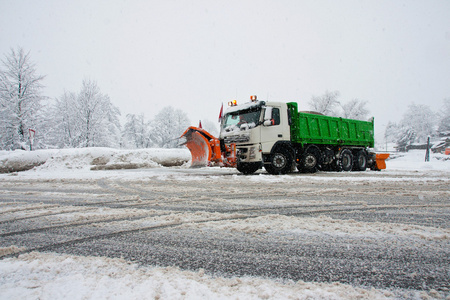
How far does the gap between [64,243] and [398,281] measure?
231 centimetres

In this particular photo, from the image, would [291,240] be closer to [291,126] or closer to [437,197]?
[437,197]

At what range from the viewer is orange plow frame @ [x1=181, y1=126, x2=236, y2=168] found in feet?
31.4

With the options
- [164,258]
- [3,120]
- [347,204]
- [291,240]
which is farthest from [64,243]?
[3,120]

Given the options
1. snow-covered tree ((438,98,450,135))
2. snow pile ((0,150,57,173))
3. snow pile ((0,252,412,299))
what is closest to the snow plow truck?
snow pile ((0,150,57,173))

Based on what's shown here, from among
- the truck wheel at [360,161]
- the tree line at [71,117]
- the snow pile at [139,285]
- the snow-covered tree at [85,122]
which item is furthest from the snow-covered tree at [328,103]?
the snow pile at [139,285]

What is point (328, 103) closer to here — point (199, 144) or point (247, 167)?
point (247, 167)

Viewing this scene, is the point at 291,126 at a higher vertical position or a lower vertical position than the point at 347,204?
higher

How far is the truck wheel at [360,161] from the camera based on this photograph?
524 inches

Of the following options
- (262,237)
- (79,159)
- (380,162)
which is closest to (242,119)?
(262,237)

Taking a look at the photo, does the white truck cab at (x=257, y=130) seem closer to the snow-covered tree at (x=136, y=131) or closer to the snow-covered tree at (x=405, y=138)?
the snow-covered tree at (x=136, y=131)

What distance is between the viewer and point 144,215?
3111 millimetres

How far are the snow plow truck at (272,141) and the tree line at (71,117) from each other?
10.3 m

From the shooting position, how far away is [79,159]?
13.5 metres

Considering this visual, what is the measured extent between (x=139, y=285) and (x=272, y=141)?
28.2 ft
